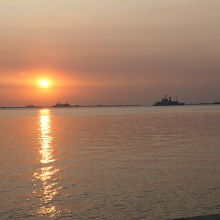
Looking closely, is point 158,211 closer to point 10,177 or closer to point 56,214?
point 56,214

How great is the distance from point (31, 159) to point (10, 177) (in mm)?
8332

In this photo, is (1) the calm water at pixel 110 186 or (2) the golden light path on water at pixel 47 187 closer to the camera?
(1) the calm water at pixel 110 186

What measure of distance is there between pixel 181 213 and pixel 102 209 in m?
3.53

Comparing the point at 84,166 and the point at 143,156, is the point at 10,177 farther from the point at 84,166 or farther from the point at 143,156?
the point at 143,156

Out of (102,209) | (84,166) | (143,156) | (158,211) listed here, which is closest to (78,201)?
(102,209)

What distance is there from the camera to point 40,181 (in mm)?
20781

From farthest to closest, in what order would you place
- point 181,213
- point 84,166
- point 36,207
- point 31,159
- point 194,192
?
point 31,159
point 84,166
point 194,192
point 36,207
point 181,213

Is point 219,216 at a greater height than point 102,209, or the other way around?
point 219,216

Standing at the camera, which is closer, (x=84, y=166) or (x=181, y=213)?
(x=181, y=213)

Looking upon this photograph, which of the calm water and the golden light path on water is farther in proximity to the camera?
the golden light path on water

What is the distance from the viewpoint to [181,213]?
1455 cm

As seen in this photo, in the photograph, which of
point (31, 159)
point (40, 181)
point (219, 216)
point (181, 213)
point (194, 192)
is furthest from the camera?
point (31, 159)

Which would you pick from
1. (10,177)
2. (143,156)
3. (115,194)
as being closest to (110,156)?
(143,156)

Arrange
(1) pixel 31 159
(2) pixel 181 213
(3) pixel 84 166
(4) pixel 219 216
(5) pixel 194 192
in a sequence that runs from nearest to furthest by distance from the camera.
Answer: (4) pixel 219 216 → (2) pixel 181 213 → (5) pixel 194 192 → (3) pixel 84 166 → (1) pixel 31 159
